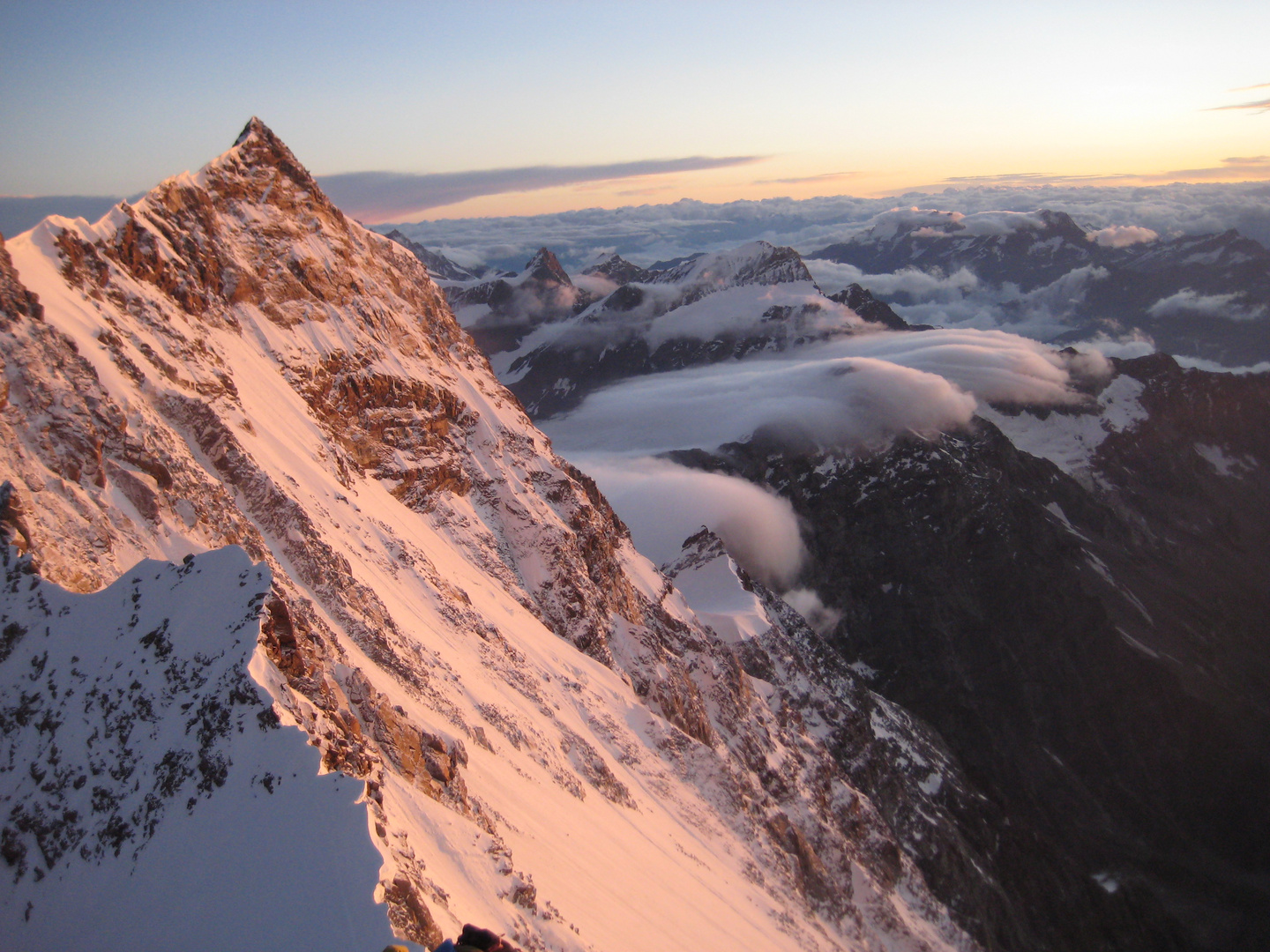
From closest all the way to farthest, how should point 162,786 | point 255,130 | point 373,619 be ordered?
Answer: point 162,786 → point 373,619 → point 255,130

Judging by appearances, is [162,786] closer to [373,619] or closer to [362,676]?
[362,676]

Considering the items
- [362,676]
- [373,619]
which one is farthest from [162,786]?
[373,619]

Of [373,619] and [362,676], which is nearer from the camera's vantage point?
[362,676]

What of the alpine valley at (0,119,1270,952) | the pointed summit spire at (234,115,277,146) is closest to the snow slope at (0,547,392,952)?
the alpine valley at (0,119,1270,952)

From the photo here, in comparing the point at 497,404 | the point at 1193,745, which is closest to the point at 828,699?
the point at 497,404

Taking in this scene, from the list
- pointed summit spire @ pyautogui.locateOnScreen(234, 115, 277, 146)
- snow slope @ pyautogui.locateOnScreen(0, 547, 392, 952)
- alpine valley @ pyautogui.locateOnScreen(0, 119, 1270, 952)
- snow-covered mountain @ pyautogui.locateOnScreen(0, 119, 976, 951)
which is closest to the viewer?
snow slope @ pyautogui.locateOnScreen(0, 547, 392, 952)

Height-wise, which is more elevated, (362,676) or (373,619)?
(362,676)

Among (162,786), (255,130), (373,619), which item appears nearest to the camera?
(162,786)

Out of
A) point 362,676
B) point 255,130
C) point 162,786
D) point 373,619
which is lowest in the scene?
point 373,619

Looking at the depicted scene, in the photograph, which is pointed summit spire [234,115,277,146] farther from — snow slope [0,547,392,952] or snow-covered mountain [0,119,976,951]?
snow slope [0,547,392,952]
